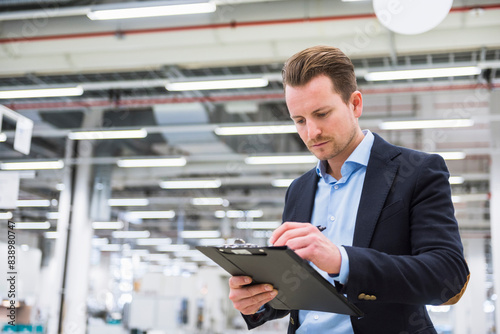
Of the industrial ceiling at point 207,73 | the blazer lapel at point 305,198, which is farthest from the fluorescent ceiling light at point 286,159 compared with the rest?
the blazer lapel at point 305,198

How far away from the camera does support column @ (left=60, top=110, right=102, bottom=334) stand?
1078 centimetres

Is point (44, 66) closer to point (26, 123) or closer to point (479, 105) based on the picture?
point (26, 123)

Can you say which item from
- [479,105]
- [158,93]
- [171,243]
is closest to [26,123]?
[158,93]

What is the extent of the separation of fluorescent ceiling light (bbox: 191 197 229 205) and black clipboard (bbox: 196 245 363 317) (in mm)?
14881

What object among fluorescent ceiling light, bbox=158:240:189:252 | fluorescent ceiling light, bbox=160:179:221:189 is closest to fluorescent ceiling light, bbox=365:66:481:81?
fluorescent ceiling light, bbox=160:179:221:189

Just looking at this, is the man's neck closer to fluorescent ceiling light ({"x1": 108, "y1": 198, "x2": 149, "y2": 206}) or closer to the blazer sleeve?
the blazer sleeve

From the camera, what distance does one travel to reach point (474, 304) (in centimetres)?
1537

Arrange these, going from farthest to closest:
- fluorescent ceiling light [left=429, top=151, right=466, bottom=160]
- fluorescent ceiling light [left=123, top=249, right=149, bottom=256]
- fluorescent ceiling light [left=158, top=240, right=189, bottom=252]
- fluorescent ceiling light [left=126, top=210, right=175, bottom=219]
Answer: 1. fluorescent ceiling light [left=123, top=249, right=149, bottom=256]
2. fluorescent ceiling light [left=158, top=240, right=189, bottom=252]
3. fluorescent ceiling light [left=126, top=210, right=175, bottom=219]
4. fluorescent ceiling light [left=429, top=151, right=466, bottom=160]

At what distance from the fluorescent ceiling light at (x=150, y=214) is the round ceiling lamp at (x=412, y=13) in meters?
15.0

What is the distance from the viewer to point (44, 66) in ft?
25.0

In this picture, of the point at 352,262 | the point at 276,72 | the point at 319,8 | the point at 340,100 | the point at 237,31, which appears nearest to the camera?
the point at 352,262

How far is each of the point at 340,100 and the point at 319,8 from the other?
5255mm

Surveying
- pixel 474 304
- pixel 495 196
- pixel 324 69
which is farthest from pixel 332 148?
pixel 474 304

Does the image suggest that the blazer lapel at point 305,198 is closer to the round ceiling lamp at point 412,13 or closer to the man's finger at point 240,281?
the man's finger at point 240,281
